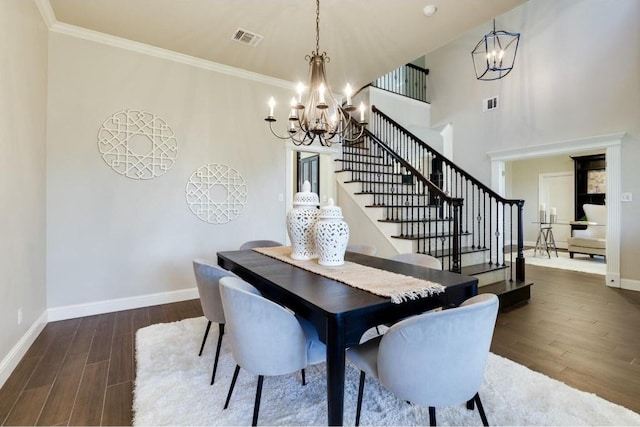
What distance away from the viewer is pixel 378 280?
170cm

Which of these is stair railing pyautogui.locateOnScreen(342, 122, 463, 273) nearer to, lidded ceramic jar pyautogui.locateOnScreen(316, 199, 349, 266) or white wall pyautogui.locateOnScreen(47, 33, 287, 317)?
white wall pyautogui.locateOnScreen(47, 33, 287, 317)

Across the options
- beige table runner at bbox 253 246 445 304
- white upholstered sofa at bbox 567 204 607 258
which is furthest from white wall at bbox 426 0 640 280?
beige table runner at bbox 253 246 445 304

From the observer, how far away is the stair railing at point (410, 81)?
6.72 meters

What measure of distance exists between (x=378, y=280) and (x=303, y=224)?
74 cm

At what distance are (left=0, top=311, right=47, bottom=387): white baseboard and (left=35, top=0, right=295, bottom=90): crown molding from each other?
2.79 m

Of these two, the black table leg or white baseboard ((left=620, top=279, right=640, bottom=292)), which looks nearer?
the black table leg

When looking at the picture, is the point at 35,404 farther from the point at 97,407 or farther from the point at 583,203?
the point at 583,203

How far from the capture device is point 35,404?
1.77m

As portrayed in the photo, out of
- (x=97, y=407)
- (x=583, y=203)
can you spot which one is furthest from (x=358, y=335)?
(x=583, y=203)

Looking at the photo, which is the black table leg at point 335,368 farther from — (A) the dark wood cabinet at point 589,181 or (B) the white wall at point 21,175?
(A) the dark wood cabinet at point 589,181

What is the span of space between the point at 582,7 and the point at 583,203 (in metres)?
4.71

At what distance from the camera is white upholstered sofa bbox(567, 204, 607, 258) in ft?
19.8

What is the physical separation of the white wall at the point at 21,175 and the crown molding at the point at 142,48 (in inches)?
5.6

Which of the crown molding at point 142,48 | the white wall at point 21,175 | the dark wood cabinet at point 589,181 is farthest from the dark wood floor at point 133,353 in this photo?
the dark wood cabinet at point 589,181
